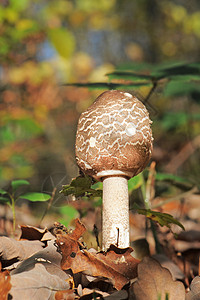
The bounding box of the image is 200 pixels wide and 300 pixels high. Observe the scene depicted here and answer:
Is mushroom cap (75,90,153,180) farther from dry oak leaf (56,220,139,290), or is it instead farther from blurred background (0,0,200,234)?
blurred background (0,0,200,234)

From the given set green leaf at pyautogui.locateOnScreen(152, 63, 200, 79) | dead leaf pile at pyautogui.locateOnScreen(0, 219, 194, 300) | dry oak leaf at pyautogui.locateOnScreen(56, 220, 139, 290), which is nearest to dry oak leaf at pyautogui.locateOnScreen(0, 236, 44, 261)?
dead leaf pile at pyautogui.locateOnScreen(0, 219, 194, 300)

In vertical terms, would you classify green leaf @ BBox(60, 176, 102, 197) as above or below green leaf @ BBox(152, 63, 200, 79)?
below

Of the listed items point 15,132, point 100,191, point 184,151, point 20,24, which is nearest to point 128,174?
point 100,191

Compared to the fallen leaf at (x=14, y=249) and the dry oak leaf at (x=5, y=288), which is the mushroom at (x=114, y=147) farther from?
the dry oak leaf at (x=5, y=288)

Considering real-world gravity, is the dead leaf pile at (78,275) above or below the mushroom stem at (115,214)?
below

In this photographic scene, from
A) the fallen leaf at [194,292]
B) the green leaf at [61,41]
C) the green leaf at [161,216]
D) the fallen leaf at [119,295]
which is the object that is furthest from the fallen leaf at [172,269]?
the green leaf at [61,41]

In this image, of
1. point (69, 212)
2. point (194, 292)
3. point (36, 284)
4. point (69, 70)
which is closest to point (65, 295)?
point (36, 284)

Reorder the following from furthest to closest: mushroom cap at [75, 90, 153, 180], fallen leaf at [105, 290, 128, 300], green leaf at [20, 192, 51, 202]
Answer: green leaf at [20, 192, 51, 202]
mushroom cap at [75, 90, 153, 180]
fallen leaf at [105, 290, 128, 300]
